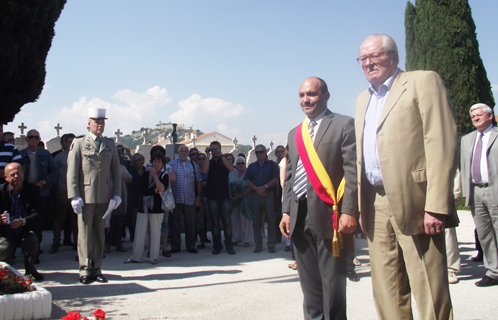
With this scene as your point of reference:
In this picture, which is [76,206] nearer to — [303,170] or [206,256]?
[206,256]

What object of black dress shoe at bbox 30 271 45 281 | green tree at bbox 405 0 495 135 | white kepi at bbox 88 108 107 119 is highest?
green tree at bbox 405 0 495 135

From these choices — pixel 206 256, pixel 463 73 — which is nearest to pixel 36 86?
pixel 206 256

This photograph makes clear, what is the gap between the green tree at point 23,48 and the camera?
767 cm

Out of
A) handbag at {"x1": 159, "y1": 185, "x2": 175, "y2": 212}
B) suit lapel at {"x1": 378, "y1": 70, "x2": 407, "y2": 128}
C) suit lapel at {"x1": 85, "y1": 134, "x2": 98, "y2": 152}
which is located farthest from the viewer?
handbag at {"x1": 159, "y1": 185, "x2": 175, "y2": 212}

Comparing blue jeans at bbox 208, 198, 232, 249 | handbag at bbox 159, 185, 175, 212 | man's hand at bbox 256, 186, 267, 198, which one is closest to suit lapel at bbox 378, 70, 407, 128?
handbag at bbox 159, 185, 175, 212

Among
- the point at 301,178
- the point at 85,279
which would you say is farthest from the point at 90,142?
the point at 301,178

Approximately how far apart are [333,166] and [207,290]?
2693 millimetres

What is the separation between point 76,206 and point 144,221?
1.75 metres

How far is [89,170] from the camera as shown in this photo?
18.4 ft

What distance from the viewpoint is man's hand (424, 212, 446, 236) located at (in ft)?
8.10

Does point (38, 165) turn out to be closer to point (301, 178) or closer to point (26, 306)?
point (26, 306)

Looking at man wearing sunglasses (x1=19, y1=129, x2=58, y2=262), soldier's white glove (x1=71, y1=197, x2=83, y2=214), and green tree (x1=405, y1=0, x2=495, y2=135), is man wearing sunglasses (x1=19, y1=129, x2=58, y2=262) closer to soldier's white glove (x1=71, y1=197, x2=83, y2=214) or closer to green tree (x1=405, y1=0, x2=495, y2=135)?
soldier's white glove (x1=71, y1=197, x2=83, y2=214)

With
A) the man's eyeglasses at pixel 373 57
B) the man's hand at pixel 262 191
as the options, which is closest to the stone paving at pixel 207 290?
the man's hand at pixel 262 191

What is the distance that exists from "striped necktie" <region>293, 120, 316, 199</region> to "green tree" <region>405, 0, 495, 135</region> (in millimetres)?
15222
